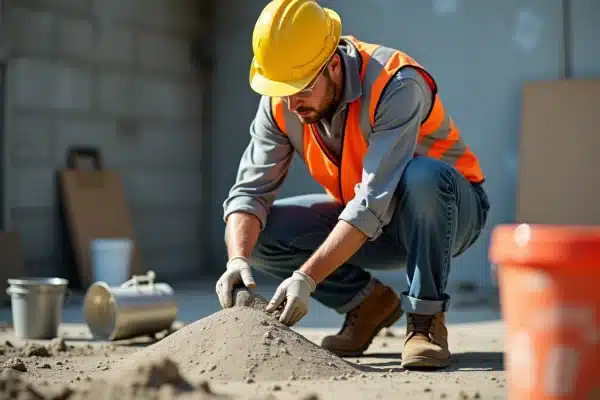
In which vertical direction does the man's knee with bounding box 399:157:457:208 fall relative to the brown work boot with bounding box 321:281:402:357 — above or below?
above

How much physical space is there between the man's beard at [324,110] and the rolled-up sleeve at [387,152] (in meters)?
0.18

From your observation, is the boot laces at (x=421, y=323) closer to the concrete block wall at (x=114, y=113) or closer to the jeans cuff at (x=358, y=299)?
the jeans cuff at (x=358, y=299)

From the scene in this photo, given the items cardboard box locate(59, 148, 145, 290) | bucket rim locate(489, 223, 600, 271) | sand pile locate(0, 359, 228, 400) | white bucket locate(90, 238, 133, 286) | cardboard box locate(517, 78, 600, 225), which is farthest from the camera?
cardboard box locate(59, 148, 145, 290)

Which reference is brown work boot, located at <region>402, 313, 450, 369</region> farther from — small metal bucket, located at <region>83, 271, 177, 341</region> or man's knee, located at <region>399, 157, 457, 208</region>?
small metal bucket, located at <region>83, 271, 177, 341</region>

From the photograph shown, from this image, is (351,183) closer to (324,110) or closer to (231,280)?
(324,110)

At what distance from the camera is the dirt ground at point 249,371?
2.23 meters

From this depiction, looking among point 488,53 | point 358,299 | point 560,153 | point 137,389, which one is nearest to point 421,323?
point 358,299

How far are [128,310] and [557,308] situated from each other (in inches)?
99.9

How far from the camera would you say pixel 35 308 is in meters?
4.18

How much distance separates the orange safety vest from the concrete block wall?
128 inches

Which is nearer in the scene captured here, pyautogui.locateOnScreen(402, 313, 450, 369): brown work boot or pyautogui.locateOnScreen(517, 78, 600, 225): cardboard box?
pyautogui.locateOnScreen(402, 313, 450, 369): brown work boot

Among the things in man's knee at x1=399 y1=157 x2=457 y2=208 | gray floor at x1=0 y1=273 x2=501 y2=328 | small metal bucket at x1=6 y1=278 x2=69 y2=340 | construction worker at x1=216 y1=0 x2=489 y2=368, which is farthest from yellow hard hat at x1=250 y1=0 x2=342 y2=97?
gray floor at x1=0 y1=273 x2=501 y2=328

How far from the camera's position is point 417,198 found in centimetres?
312

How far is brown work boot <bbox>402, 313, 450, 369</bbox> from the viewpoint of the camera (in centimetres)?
307
